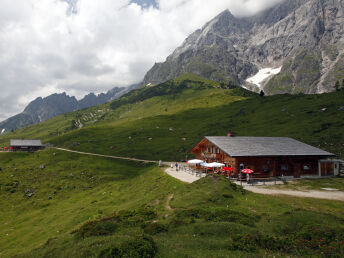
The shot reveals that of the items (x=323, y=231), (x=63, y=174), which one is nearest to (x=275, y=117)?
(x=63, y=174)

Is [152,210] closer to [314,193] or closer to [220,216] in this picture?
[220,216]

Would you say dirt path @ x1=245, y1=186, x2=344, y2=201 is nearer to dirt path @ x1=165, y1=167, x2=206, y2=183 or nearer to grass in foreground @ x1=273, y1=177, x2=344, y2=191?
grass in foreground @ x1=273, y1=177, x2=344, y2=191

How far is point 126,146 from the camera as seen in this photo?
412 ft

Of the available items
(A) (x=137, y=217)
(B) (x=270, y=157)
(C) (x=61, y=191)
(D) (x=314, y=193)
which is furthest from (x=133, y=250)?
(C) (x=61, y=191)

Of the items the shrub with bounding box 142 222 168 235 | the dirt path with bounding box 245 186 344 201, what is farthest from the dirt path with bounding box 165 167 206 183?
the shrub with bounding box 142 222 168 235

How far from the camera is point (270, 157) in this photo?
182 feet

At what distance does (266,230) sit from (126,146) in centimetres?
11021

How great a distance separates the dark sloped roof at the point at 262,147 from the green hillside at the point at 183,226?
57.3ft

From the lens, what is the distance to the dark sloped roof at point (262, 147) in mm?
54219

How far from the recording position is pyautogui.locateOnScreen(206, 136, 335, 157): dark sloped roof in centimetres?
5422

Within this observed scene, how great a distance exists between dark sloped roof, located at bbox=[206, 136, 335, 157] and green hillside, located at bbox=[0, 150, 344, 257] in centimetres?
1747

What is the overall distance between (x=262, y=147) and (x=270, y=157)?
12.3 feet

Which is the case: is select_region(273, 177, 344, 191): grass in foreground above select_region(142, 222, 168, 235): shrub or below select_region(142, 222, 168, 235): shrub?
above

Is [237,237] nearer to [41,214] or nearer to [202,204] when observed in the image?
[202,204]
